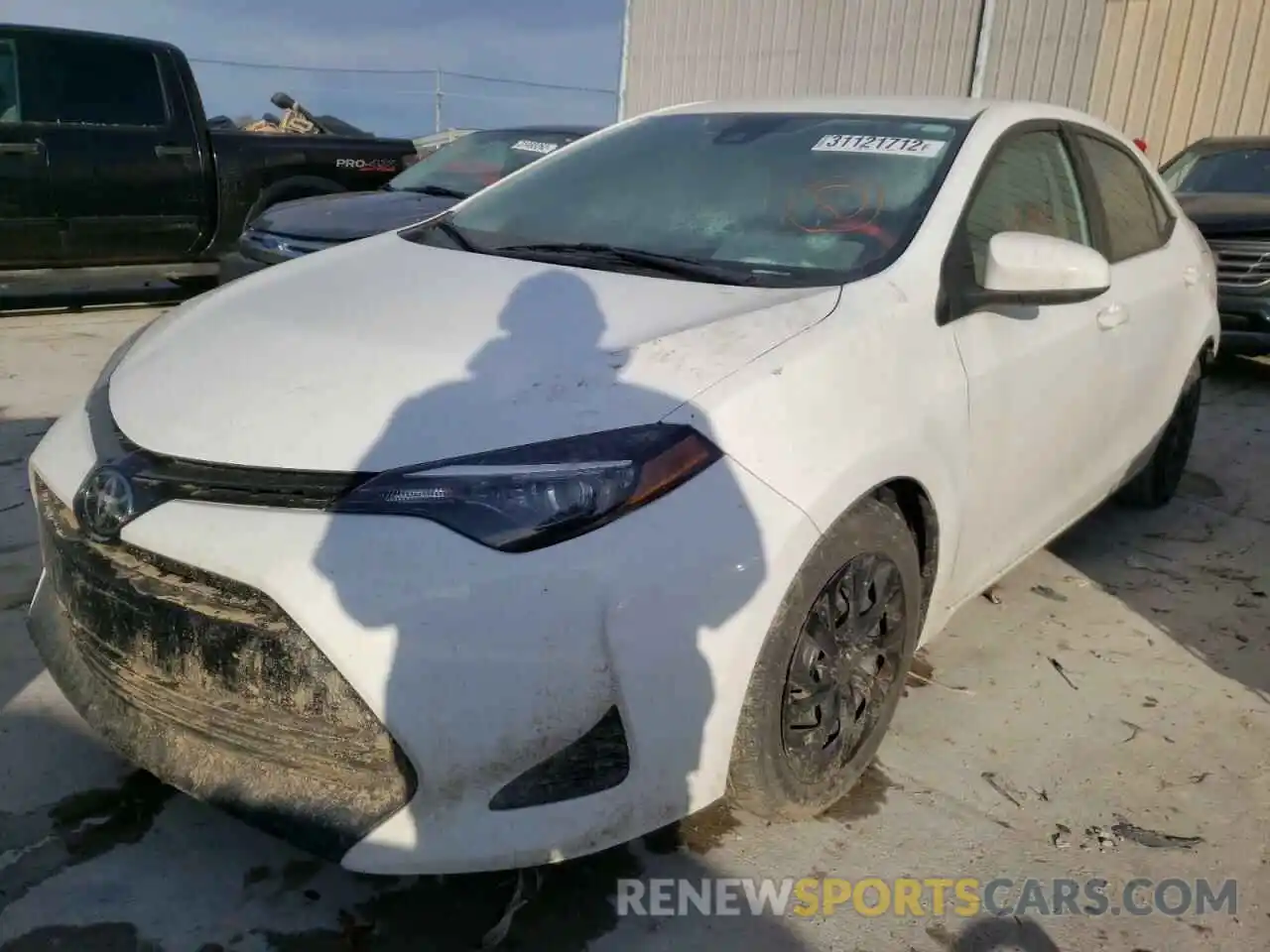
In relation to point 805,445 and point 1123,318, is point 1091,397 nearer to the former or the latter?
point 1123,318

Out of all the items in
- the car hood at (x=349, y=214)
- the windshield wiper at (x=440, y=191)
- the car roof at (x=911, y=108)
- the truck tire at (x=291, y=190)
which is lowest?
the truck tire at (x=291, y=190)

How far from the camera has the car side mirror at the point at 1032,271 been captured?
2.59 m

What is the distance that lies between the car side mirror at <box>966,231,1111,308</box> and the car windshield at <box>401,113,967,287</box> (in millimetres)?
217

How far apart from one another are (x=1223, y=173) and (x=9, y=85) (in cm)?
874

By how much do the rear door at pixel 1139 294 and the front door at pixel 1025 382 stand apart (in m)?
0.16

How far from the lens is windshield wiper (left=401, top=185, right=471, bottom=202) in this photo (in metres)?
7.09

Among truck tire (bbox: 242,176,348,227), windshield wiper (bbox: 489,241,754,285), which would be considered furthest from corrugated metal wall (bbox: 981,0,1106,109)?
windshield wiper (bbox: 489,241,754,285)

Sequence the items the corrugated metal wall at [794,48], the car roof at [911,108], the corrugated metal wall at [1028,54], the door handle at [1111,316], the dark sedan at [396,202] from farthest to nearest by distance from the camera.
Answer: the corrugated metal wall at [794,48], the corrugated metal wall at [1028,54], the dark sedan at [396,202], the door handle at [1111,316], the car roof at [911,108]

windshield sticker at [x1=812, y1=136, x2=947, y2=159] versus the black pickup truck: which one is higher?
windshield sticker at [x1=812, y1=136, x2=947, y2=159]

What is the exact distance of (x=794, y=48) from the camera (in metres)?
15.2

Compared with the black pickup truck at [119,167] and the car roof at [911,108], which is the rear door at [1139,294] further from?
the black pickup truck at [119,167]

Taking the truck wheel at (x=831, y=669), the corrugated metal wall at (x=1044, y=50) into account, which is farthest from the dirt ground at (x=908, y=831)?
the corrugated metal wall at (x=1044, y=50)

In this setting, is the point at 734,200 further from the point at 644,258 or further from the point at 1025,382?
the point at 1025,382

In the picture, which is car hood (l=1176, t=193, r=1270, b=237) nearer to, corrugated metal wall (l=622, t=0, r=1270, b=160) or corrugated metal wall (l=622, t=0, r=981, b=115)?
corrugated metal wall (l=622, t=0, r=1270, b=160)
